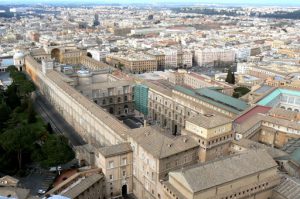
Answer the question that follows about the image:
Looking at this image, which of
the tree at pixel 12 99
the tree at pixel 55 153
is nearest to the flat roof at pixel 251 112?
the tree at pixel 55 153

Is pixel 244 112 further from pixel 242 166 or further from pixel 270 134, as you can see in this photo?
pixel 242 166

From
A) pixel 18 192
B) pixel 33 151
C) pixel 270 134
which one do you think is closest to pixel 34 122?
pixel 33 151

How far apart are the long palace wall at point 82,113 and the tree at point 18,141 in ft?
38.5

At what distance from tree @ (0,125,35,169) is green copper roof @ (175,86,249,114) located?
1359 inches

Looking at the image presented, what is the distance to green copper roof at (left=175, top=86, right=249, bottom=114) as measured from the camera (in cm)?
7261

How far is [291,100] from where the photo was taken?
3253 inches

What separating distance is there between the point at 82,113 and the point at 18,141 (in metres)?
18.0

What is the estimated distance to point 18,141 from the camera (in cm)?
5731

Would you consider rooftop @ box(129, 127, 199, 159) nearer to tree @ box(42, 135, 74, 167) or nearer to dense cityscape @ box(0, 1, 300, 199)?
dense cityscape @ box(0, 1, 300, 199)

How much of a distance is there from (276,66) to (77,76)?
6484 centimetres

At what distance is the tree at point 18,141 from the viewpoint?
5712 centimetres

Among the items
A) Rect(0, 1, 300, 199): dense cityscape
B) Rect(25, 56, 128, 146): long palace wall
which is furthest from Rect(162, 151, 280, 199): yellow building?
Rect(25, 56, 128, 146): long palace wall

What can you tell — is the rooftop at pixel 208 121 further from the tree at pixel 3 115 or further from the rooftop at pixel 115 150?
the tree at pixel 3 115

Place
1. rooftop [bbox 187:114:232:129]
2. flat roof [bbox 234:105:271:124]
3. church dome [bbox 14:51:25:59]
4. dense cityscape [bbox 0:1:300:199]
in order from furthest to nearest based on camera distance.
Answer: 1. church dome [bbox 14:51:25:59]
2. flat roof [bbox 234:105:271:124]
3. rooftop [bbox 187:114:232:129]
4. dense cityscape [bbox 0:1:300:199]
